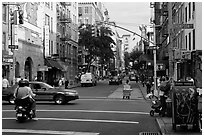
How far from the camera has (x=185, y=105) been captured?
36.5ft

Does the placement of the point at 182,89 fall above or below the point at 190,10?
below

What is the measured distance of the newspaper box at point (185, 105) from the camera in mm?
11047

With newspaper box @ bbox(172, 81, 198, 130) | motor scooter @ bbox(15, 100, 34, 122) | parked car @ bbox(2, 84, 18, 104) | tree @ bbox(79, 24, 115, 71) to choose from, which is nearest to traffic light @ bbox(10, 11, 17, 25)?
parked car @ bbox(2, 84, 18, 104)

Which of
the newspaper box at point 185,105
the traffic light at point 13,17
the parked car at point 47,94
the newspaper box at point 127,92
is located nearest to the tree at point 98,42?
the traffic light at point 13,17

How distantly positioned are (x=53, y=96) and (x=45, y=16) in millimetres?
31456

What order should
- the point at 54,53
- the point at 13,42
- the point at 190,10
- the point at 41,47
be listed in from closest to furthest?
the point at 190,10
the point at 13,42
the point at 41,47
the point at 54,53

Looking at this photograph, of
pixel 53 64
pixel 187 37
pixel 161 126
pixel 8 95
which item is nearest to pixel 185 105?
pixel 161 126

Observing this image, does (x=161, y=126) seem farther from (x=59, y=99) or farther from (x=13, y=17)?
(x=13, y=17)

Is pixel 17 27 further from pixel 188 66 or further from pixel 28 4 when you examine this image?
pixel 188 66

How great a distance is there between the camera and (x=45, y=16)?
173 ft

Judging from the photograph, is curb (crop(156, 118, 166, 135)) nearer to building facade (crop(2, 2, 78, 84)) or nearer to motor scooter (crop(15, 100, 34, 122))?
motor scooter (crop(15, 100, 34, 122))

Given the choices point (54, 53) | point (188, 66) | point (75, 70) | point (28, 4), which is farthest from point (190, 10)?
point (75, 70)

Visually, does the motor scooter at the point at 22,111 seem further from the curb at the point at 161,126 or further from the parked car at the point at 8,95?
the parked car at the point at 8,95

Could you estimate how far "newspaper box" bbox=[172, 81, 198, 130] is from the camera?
36.2ft
